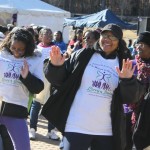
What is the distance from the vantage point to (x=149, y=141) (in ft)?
15.8

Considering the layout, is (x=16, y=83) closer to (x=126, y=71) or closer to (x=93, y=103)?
(x=93, y=103)

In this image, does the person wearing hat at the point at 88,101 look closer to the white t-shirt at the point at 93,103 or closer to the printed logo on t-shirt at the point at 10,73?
the white t-shirt at the point at 93,103

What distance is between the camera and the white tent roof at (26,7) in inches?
688

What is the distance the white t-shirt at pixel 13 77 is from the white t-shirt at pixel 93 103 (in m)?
0.79

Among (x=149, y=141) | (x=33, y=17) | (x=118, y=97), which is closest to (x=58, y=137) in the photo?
(x=149, y=141)

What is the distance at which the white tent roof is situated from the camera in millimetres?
17469

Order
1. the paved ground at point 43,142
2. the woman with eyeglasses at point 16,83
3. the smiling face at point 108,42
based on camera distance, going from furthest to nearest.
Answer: the paved ground at point 43,142 → the woman with eyeglasses at point 16,83 → the smiling face at point 108,42

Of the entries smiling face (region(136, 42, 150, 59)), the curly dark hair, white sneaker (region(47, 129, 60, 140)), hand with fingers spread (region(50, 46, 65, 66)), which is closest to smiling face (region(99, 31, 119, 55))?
hand with fingers spread (region(50, 46, 65, 66))

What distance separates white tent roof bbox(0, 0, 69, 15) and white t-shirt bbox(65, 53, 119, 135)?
13.8m

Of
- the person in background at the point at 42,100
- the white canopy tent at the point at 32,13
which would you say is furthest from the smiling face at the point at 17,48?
the white canopy tent at the point at 32,13

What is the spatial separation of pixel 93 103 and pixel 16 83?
0.98m

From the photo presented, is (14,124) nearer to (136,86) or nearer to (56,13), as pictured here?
(136,86)

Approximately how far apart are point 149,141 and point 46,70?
5.21ft

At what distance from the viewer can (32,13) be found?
59.0ft
